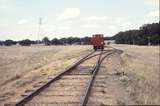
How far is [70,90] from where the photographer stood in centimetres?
1581

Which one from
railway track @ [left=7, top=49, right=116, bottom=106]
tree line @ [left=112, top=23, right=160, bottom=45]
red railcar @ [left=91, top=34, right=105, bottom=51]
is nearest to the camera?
railway track @ [left=7, top=49, right=116, bottom=106]

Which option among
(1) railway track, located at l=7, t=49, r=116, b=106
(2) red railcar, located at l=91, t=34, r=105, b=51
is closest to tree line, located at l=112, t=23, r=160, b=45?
(2) red railcar, located at l=91, t=34, r=105, b=51

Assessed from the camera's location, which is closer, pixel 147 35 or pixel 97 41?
pixel 97 41

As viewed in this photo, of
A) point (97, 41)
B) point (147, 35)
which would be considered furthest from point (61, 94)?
point (147, 35)

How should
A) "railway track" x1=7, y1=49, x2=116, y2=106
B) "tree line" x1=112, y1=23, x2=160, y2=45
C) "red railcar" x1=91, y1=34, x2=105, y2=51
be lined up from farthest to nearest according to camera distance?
"tree line" x1=112, y1=23, x2=160, y2=45
"red railcar" x1=91, y1=34, x2=105, y2=51
"railway track" x1=7, y1=49, x2=116, y2=106

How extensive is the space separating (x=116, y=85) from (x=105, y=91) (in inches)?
71.9

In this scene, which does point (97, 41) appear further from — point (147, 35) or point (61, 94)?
point (147, 35)

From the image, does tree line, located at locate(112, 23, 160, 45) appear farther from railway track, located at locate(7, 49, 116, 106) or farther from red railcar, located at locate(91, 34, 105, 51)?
railway track, located at locate(7, 49, 116, 106)

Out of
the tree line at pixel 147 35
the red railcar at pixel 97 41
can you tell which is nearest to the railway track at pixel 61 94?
→ the red railcar at pixel 97 41

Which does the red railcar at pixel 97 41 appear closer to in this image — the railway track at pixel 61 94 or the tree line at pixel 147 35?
→ the railway track at pixel 61 94

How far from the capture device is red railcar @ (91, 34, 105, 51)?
6041cm

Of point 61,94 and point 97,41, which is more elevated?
point 97,41

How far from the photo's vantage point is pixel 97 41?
6066cm

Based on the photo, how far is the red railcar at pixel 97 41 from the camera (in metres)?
60.4
